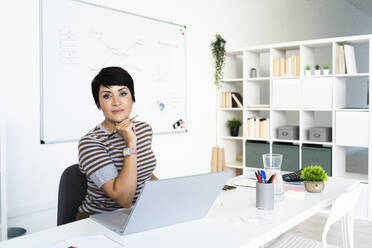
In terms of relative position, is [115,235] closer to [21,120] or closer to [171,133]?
[21,120]

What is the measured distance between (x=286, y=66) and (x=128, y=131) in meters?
3.21

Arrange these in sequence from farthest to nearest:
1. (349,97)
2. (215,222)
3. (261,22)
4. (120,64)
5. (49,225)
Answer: (349,97) → (261,22) → (120,64) → (49,225) → (215,222)

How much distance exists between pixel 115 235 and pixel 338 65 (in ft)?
11.4

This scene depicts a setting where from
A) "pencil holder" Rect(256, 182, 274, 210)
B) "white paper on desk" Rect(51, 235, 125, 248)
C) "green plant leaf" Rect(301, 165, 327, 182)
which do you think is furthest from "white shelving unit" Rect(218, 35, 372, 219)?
"white paper on desk" Rect(51, 235, 125, 248)

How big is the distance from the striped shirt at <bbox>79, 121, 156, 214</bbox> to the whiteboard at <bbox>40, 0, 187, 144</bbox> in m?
1.52

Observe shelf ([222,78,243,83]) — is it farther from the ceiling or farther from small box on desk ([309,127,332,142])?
the ceiling

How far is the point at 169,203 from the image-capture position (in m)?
1.25

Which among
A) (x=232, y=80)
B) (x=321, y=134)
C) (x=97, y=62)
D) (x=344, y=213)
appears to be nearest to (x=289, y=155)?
(x=321, y=134)

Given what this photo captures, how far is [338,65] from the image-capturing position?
3977mm

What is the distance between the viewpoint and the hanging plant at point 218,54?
4.62m

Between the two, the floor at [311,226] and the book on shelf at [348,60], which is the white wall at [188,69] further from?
the book on shelf at [348,60]

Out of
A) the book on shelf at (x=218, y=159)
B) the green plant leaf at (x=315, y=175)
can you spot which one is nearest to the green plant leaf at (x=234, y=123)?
the book on shelf at (x=218, y=159)

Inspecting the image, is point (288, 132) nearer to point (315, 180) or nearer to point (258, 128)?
point (258, 128)

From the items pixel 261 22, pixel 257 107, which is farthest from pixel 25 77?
pixel 261 22
